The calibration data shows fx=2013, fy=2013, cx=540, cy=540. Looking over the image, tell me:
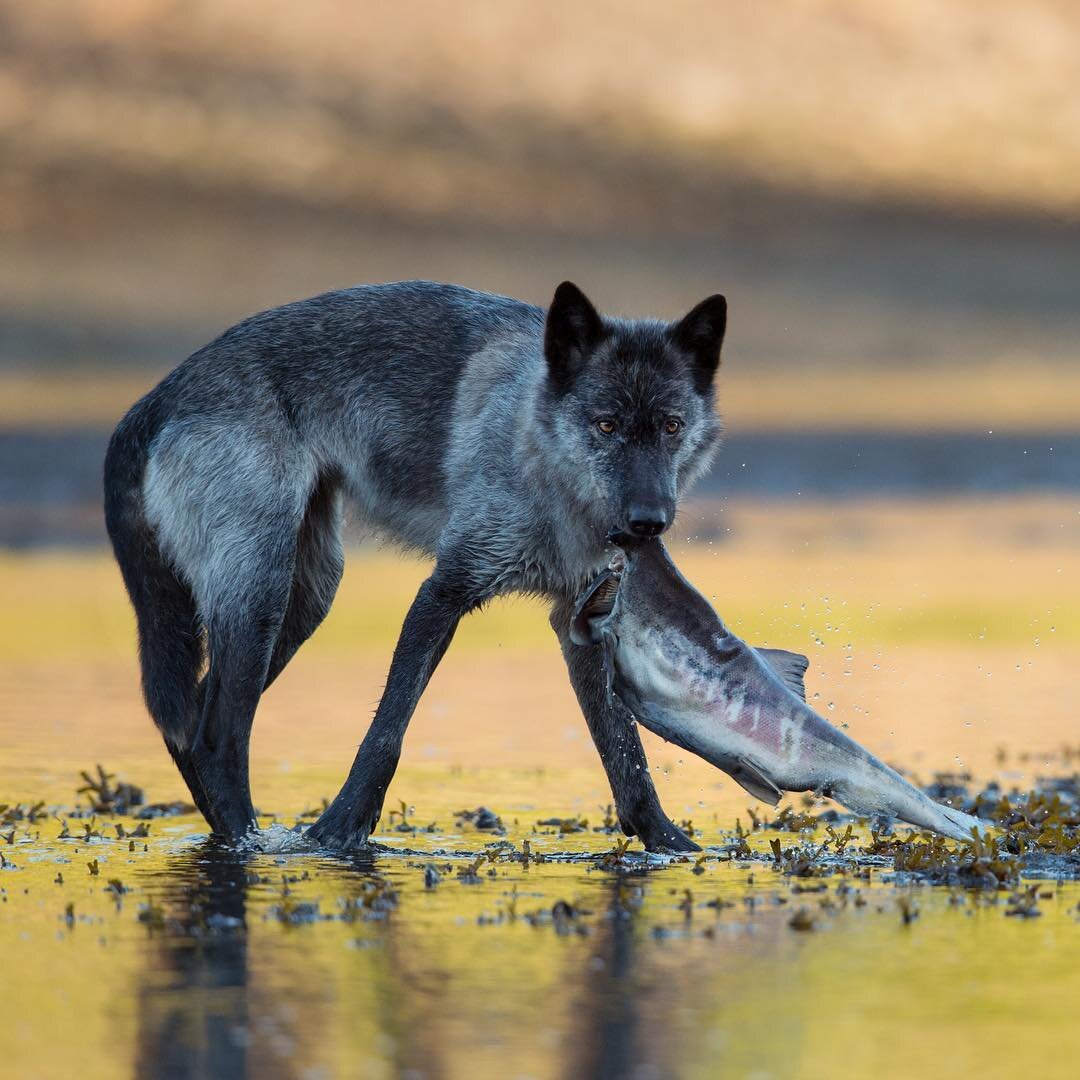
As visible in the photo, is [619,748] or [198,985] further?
[619,748]

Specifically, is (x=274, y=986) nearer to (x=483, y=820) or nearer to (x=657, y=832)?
(x=657, y=832)

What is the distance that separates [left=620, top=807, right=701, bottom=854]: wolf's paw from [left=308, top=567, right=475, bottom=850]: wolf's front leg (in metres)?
1.00

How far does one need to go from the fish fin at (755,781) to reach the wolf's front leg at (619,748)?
894 millimetres

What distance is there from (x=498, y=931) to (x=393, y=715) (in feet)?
6.83

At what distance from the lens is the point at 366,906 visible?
6461mm

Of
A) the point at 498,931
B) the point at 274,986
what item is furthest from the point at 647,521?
the point at 274,986

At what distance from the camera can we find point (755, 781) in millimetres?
7086

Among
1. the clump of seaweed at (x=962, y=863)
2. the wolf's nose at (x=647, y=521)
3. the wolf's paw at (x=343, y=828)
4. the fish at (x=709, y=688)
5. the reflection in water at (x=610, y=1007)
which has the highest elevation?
the wolf's nose at (x=647, y=521)

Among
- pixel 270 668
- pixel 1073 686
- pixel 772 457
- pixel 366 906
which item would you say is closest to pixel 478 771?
pixel 270 668

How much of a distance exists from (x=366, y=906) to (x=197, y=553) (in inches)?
102

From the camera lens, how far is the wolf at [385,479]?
799 centimetres

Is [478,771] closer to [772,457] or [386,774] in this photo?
[386,774]

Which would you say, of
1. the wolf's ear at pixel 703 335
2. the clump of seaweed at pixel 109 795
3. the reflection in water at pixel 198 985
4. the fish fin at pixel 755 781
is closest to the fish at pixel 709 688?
the fish fin at pixel 755 781

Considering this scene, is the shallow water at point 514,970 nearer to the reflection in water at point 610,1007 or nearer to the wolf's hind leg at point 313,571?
the reflection in water at point 610,1007
